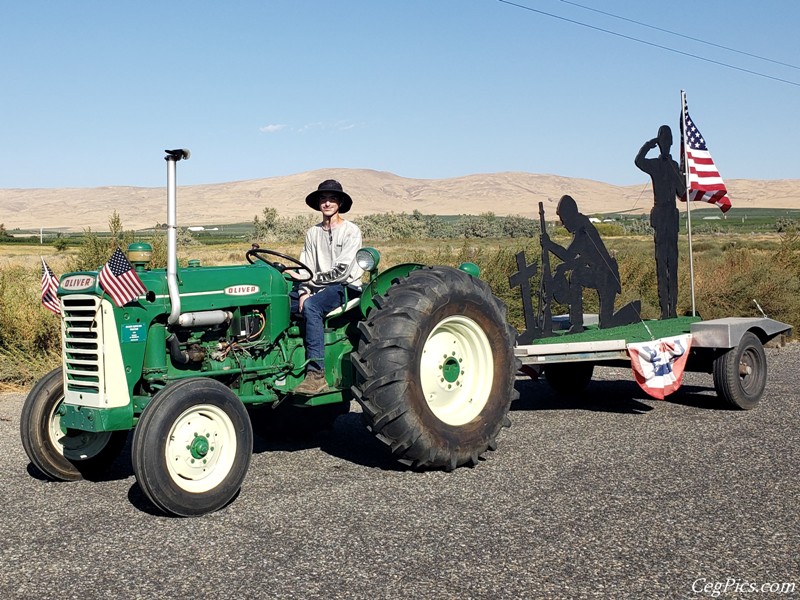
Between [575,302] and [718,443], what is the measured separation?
272 centimetres

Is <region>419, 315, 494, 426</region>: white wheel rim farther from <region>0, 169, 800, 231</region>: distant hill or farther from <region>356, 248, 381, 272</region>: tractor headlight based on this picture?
<region>0, 169, 800, 231</region>: distant hill

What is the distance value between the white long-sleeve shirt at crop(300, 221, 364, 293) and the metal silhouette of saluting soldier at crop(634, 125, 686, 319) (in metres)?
4.72

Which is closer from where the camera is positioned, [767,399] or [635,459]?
[635,459]

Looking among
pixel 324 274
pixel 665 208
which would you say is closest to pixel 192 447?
pixel 324 274

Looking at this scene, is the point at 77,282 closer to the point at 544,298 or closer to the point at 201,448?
the point at 201,448

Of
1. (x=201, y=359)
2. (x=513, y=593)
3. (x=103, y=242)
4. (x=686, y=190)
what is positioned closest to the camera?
(x=513, y=593)

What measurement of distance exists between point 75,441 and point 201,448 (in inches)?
55.9

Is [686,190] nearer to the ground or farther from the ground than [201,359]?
farther from the ground

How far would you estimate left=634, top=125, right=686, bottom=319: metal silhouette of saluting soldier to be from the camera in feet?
35.3

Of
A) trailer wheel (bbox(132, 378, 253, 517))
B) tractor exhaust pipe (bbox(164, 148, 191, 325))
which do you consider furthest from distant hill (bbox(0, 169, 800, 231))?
trailer wheel (bbox(132, 378, 253, 517))

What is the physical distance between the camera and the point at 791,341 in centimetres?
1579

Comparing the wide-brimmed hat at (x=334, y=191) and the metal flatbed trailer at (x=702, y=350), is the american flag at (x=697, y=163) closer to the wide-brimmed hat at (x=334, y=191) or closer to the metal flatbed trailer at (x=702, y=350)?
the metal flatbed trailer at (x=702, y=350)

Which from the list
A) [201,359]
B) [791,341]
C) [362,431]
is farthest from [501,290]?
[201,359]

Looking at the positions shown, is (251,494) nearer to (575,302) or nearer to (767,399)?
(575,302)
